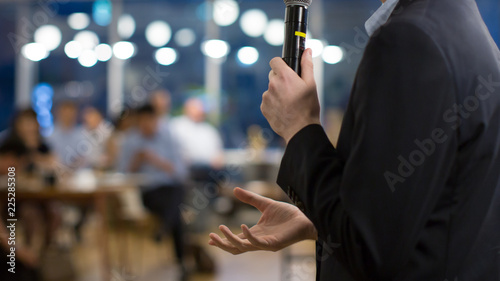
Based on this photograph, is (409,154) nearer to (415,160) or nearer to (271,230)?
(415,160)

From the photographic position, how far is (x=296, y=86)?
0.85 m

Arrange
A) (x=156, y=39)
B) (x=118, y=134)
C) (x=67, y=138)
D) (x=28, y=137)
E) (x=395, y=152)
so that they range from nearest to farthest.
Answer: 1. (x=395, y=152)
2. (x=28, y=137)
3. (x=118, y=134)
4. (x=67, y=138)
5. (x=156, y=39)

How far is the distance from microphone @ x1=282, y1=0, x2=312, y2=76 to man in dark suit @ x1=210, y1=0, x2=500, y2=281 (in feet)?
0.09

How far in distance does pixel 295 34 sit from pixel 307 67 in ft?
0.21

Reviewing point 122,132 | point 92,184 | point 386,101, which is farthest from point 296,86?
point 122,132

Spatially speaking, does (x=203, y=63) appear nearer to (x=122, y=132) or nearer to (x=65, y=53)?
(x=65, y=53)

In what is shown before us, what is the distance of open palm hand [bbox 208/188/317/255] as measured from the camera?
92cm

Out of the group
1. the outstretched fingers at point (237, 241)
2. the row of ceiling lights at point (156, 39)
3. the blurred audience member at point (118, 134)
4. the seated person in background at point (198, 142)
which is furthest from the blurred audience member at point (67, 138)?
the outstretched fingers at point (237, 241)

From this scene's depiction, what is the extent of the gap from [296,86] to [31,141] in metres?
4.12

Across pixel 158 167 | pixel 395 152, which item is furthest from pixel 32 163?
pixel 395 152

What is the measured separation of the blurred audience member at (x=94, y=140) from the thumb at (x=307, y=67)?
5501 mm

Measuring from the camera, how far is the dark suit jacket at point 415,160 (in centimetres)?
70

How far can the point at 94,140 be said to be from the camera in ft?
23.0

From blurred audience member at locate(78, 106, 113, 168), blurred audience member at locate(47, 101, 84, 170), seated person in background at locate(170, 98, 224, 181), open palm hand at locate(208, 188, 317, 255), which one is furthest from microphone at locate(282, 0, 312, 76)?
seated person in background at locate(170, 98, 224, 181)
